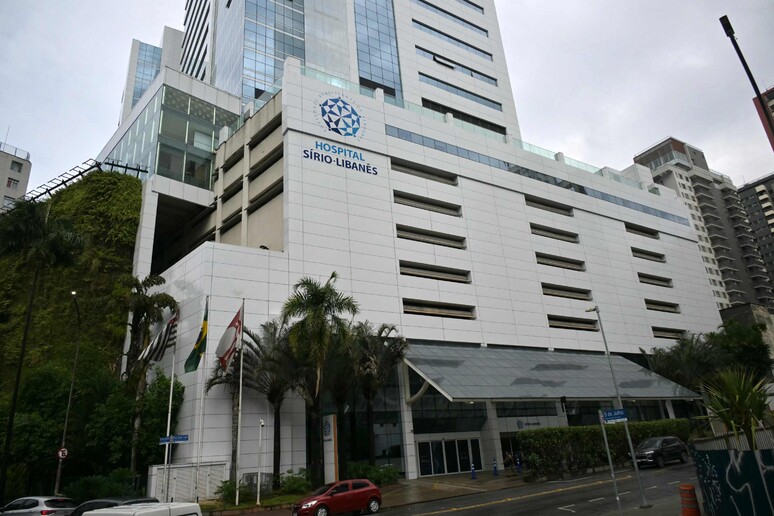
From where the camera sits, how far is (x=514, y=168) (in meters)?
54.9

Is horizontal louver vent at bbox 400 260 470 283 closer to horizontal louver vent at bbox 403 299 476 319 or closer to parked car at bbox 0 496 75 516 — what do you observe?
horizontal louver vent at bbox 403 299 476 319

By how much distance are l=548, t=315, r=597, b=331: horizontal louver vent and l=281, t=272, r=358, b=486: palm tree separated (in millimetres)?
29189

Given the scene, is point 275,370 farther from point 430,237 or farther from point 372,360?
point 430,237

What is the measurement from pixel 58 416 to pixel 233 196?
2349 cm

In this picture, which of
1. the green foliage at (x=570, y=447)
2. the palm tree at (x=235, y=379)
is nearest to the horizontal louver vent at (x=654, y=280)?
the green foliage at (x=570, y=447)

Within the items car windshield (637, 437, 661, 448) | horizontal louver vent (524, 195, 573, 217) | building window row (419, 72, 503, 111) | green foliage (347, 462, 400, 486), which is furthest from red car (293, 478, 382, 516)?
building window row (419, 72, 503, 111)

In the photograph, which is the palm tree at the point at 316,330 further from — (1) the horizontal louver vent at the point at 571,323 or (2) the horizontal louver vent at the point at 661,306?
(2) the horizontal louver vent at the point at 661,306

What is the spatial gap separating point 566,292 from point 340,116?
2976 centimetres

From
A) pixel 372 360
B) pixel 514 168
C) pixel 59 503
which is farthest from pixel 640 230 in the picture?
pixel 59 503

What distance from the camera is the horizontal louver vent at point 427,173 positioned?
154 ft

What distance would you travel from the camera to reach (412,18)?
69375mm

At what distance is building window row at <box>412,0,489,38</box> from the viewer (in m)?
71.4

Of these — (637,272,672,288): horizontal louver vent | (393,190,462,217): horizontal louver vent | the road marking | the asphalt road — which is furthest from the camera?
(637,272,672,288): horizontal louver vent

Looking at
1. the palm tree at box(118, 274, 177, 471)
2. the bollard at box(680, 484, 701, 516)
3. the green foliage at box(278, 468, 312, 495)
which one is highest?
the palm tree at box(118, 274, 177, 471)
